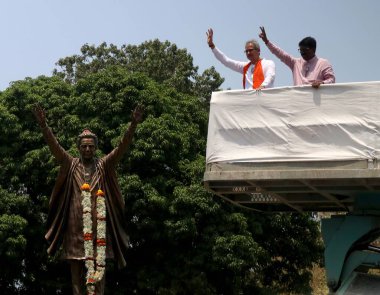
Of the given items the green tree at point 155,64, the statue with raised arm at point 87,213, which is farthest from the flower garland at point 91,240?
the green tree at point 155,64

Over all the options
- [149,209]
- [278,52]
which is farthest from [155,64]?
[278,52]

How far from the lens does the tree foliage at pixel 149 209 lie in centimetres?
2436

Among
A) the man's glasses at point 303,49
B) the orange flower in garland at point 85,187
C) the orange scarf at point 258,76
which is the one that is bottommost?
the orange flower in garland at point 85,187

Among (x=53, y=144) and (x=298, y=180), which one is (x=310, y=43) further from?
(x=53, y=144)

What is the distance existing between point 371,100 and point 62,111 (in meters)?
20.1

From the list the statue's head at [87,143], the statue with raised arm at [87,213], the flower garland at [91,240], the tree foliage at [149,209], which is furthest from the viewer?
the tree foliage at [149,209]

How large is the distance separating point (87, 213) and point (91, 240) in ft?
0.86

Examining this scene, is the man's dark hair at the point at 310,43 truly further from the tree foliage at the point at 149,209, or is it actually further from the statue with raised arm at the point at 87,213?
the tree foliage at the point at 149,209

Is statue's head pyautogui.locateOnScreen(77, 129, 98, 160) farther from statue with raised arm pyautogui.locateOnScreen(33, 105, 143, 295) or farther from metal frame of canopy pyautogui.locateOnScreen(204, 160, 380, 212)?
metal frame of canopy pyautogui.locateOnScreen(204, 160, 380, 212)

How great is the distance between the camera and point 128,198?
79.7 feet

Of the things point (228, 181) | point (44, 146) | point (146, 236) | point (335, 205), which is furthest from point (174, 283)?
point (228, 181)

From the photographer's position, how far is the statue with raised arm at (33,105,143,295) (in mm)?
7820

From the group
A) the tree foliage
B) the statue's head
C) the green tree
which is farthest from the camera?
the green tree

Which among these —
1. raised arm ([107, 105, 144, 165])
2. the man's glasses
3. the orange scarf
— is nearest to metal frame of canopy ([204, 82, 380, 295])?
raised arm ([107, 105, 144, 165])
